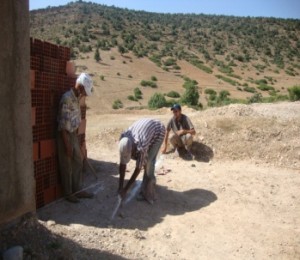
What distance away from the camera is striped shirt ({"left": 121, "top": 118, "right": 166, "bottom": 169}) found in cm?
537

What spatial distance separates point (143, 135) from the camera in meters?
5.39

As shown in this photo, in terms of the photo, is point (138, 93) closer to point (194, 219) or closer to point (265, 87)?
point (265, 87)

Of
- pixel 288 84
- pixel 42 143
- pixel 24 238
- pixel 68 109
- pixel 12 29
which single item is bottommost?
pixel 288 84

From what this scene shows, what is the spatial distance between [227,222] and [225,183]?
158cm

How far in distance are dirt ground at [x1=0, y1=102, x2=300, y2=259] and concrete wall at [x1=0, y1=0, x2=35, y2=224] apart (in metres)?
0.29

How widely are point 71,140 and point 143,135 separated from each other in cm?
95

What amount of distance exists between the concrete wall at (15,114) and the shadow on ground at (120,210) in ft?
3.96

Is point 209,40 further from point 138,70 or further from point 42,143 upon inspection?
point 42,143

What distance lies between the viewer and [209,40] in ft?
169

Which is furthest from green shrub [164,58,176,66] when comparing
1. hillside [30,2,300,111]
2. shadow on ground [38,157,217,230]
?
shadow on ground [38,157,217,230]

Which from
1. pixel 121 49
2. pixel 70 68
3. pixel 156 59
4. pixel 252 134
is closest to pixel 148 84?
pixel 156 59

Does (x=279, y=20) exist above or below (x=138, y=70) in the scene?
above

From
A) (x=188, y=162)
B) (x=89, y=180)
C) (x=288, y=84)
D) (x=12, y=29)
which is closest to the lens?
(x=12, y=29)

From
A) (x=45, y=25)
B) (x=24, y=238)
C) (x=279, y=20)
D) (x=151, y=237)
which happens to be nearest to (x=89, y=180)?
(x=151, y=237)
